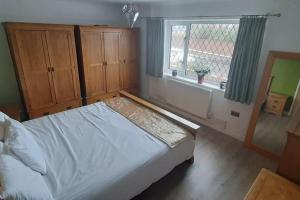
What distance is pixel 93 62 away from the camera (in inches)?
132

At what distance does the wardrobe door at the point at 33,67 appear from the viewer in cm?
259

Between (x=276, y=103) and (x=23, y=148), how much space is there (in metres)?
2.89

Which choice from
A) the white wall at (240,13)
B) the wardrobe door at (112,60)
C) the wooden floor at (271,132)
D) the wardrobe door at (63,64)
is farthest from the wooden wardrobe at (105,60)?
the wooden floor at (271,132)

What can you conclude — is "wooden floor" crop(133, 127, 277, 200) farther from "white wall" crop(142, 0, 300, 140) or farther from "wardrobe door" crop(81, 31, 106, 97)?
"wardrobe door" crop(81, 31, 106, 97)

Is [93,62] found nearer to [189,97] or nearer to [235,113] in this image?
[189,97]

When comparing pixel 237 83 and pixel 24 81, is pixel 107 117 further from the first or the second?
pixel 237 83

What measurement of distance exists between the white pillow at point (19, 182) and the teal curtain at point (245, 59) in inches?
103

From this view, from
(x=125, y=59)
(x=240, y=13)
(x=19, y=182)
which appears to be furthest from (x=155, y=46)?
(x=19, y=182)

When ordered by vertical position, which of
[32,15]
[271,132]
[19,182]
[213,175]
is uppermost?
[32,15]

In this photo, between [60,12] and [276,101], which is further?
[60,12]

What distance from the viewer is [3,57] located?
9.27ft

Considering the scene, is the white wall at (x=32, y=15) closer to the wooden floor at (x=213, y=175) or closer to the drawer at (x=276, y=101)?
the wooden floor at (x=213, y=175)

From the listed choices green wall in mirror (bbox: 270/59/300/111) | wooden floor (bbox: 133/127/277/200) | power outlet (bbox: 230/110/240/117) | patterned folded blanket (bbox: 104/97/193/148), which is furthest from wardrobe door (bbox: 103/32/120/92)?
green wall in mirror (bbox: 270/59/300/111)

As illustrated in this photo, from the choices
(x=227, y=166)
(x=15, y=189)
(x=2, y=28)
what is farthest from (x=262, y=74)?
(x=2, y=28)
